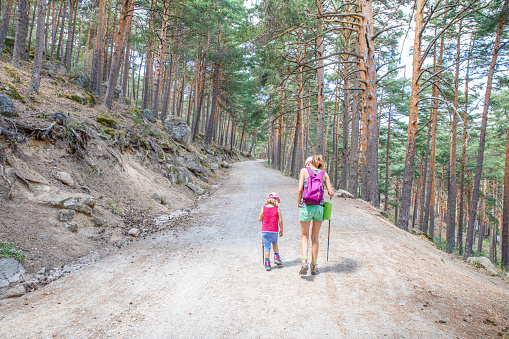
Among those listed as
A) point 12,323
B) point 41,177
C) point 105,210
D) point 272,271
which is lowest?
point 12,323

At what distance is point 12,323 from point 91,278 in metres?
1.34

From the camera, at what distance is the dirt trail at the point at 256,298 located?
2.97 metres

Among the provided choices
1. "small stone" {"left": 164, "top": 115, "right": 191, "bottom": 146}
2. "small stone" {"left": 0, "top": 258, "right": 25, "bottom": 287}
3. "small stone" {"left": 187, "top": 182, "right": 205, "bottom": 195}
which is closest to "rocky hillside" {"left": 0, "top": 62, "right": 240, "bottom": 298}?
"small stone" {"left": 0, "top": 258, "right": 25, "bottom": 287}

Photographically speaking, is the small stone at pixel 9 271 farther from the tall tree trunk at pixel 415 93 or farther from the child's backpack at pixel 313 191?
the tall tree trunk at pixel 415 93

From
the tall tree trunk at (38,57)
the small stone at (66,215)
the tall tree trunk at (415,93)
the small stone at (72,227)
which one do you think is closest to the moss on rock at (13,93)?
the tall tree trunk at (38,57)

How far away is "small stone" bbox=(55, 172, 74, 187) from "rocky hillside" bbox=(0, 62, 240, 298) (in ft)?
0.07

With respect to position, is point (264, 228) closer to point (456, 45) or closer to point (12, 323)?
point (12, 323)

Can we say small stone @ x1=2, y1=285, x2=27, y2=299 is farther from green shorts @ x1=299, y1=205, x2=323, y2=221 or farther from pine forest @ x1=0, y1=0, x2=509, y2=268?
pine forest @ x1=0, y1=0, x2=509, y2=268

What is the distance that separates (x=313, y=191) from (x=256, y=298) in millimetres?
1726

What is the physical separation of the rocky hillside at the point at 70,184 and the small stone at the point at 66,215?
0.7 inches

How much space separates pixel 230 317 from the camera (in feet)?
10.5

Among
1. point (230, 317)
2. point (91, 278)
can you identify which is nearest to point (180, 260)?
point (91, 278)

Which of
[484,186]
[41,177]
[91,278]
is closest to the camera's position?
[91,278]

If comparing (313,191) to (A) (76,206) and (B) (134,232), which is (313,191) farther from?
(A) (76,206)
